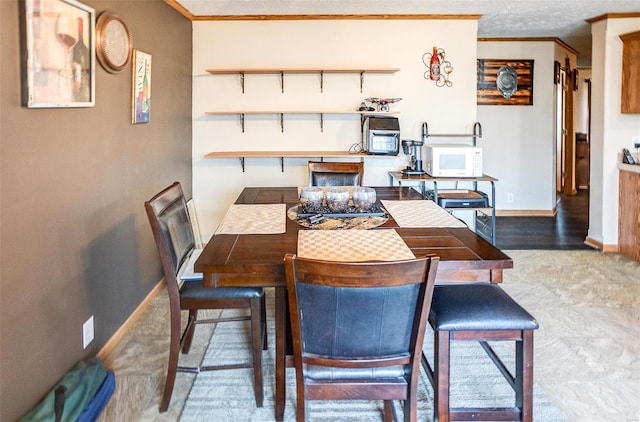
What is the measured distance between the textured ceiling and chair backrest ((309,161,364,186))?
4.46ft

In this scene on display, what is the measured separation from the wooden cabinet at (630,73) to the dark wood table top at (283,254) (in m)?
3.06

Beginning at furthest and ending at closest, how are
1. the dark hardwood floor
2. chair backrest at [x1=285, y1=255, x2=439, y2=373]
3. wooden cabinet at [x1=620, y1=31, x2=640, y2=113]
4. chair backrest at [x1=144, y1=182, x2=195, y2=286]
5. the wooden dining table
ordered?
the dark hardwood floor → wooden cabinet at [x1=620, y1=31, x2=640, y2=113] → chair backrest at [x1=144, y1=182, x2=195, y2=286] → the wooden dining table → chair backrest at [x1=285, y1=255, x2=439, y2=373]

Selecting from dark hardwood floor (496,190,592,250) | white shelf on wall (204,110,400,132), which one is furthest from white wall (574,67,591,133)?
white shelf on wall (204,110,400,132)

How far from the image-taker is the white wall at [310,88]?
443 centimetres

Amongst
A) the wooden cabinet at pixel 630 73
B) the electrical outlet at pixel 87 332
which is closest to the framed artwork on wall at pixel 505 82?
the wooden cabinet at pixel 630 73

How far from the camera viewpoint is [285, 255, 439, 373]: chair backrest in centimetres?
133

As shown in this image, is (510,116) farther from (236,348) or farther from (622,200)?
(236,348)

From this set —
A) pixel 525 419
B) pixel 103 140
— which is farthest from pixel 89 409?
pixel 525 419

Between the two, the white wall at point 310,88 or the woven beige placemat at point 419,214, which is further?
the white wall at point 310,88

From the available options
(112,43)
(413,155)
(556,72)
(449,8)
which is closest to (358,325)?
(112,43)

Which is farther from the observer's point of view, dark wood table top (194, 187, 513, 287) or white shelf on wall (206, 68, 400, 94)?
white shelf on wall (206, 68, 400, 94)

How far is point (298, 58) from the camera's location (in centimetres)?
445

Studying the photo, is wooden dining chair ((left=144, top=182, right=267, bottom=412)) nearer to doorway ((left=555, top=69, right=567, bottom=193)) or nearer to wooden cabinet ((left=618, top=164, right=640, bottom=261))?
wooden cabinet ((left=618, top=164, right=640, bottom=261))

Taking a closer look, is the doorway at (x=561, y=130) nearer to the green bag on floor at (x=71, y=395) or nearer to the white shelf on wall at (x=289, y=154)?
the white shelf on wall at (x=289, y=154)
